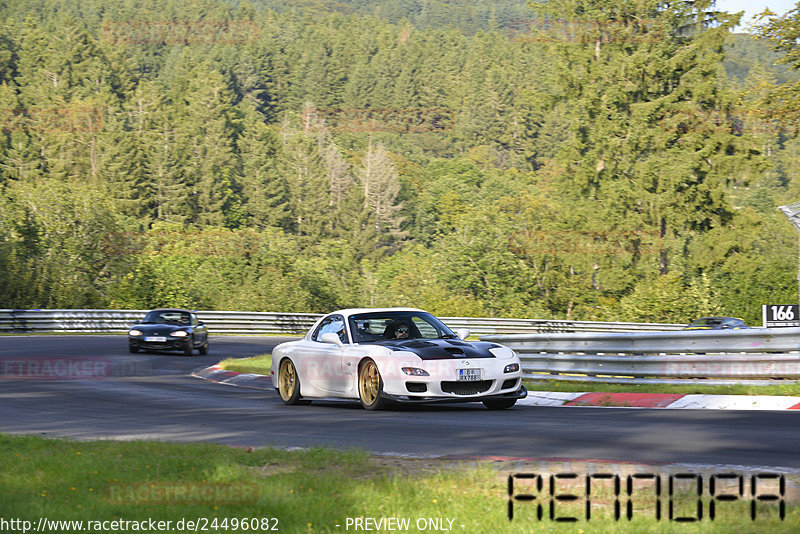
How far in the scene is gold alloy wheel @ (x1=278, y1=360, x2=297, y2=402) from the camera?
15312mm

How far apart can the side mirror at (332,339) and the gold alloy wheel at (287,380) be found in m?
0.93

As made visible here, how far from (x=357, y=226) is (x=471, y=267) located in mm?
52788

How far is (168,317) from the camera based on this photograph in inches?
1159

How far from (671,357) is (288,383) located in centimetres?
600

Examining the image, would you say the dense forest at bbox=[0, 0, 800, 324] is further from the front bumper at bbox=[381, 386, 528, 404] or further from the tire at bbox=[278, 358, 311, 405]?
the front bumper at bbox=[381, 386, 528, 404]

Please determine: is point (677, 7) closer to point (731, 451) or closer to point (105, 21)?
Answer: point (731, 451)

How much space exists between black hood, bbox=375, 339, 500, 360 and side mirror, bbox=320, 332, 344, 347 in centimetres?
67

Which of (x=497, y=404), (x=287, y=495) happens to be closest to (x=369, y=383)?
(x=497, y=404)

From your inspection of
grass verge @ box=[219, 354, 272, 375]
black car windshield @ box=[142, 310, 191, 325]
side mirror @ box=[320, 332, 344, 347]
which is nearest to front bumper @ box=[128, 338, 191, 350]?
black car windshield @ box=[142, 310, 191, 325]

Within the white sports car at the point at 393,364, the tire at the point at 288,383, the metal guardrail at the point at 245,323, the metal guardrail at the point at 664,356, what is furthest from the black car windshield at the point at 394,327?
the metal guardrail at the point at 245,323

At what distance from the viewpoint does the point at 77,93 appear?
132 metres

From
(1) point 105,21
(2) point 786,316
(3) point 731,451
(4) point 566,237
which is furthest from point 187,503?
(1) point 105,21

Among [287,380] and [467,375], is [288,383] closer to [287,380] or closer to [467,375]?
[287,380]

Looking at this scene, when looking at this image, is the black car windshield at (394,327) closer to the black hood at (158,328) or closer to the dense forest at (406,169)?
the black hood at (158,328)
